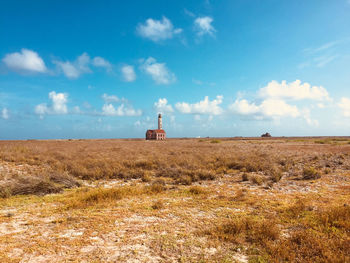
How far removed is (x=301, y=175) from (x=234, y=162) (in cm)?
463

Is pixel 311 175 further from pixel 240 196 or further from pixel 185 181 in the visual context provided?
pixel 185 181

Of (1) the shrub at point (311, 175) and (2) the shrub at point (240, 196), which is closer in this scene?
(2) the shrub at point (240, 196)

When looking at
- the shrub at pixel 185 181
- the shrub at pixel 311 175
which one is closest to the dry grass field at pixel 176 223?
the shrub at pixel 185 181

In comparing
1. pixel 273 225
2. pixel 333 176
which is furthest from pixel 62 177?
pixel 333 176

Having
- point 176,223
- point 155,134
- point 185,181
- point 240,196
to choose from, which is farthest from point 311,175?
point 155,134

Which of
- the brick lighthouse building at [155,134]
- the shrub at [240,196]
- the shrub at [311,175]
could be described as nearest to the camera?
the shrub at [240,196]

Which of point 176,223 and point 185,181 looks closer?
point 176,223

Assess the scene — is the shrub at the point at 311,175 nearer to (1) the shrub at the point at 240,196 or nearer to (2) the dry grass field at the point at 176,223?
(2) the dry grass field at the point at 176,223

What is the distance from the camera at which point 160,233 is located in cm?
484

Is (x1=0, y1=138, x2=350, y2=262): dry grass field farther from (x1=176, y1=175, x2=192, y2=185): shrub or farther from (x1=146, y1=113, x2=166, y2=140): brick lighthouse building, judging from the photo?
(x1=146, y1=113, x2=166, y2=140): brick lighthouse building

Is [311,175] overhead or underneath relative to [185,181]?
overhead

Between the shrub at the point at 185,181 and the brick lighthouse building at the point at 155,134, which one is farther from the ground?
the brick lighthouse building at the point at 155,134

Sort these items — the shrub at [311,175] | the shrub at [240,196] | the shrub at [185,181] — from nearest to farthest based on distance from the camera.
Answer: the shrub at [240,196]
the shrub at [185,181]
the shrub at [311,175]

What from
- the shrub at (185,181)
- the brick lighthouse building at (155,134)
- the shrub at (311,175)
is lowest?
the shrub at (185,181)
